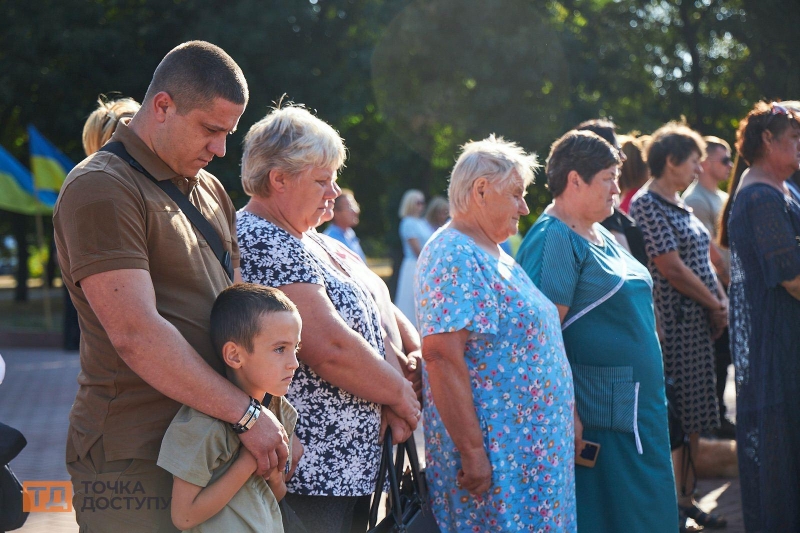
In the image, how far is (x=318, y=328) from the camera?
9.14ft

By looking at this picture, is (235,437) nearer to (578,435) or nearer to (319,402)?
(319,402)

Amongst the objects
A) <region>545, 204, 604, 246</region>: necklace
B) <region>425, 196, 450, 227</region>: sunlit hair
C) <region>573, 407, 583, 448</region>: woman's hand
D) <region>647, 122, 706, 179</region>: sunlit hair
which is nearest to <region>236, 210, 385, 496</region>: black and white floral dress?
<region>573, 407, 583, 448</region>: woman's hand

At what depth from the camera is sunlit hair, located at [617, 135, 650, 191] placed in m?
5.65

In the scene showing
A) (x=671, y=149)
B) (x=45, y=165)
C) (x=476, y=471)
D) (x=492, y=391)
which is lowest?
(x=45, y=165)

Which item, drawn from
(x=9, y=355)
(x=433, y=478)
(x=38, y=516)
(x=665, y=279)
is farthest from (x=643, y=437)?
(x=9, y=355)

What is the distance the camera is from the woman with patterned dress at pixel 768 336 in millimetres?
4137

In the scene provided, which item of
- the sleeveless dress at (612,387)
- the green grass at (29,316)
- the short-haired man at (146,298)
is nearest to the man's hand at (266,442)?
the short-haired man at (146,298)

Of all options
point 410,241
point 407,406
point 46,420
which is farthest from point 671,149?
point 46,420

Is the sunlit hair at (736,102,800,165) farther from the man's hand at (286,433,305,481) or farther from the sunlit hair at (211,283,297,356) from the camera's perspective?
the sunlit hair at (211,283,297,356)

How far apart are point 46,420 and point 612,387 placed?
267 inches

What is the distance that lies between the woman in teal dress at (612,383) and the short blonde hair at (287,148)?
1.18 m

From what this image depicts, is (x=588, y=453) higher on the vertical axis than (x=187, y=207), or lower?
lower

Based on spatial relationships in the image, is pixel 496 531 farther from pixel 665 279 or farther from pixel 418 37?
pixel 418 37

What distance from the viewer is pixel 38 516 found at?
5.44m
